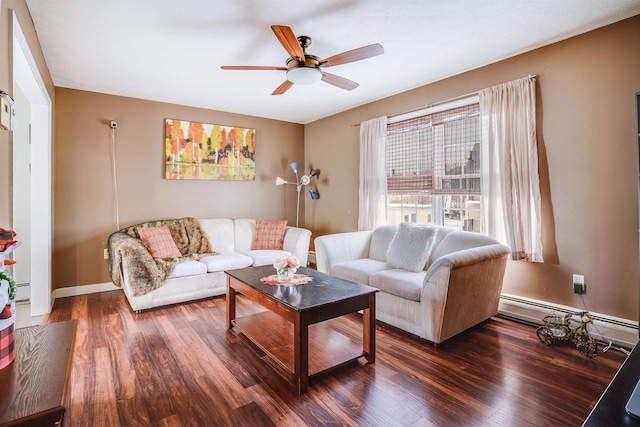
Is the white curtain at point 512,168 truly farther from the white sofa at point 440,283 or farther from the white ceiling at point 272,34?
the white ceiling at point 272,34

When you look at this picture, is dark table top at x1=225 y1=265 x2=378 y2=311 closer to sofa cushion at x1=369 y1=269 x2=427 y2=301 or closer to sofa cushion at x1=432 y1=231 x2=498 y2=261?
sofa cushion at x1=369 y1=269 x2=427 y2=301

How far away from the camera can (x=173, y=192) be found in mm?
4660

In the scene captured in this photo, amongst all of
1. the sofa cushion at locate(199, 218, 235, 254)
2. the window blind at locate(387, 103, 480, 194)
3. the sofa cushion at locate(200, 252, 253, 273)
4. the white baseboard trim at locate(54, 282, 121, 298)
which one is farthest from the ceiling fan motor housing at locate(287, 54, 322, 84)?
the white baseboard trim at locate(54, 282, 121, 298)

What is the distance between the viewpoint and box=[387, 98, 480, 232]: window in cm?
349

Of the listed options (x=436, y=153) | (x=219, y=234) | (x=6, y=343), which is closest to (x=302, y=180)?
(x=219, y=234)

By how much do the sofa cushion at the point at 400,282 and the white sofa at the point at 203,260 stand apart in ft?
4.66

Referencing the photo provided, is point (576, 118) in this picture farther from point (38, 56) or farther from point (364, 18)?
point (38, 56)

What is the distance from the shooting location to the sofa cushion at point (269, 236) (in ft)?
15.6

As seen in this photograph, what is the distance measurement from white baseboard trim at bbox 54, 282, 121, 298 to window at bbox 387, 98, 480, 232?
3781 mm

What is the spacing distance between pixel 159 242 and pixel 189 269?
0.59m

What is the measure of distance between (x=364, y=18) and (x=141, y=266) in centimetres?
310

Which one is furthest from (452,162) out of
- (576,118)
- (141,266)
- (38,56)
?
(38,56)

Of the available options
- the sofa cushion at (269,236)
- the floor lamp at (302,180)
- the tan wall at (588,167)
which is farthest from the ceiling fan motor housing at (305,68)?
the floor lamp at (302,180)

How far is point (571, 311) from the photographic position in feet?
9.13
